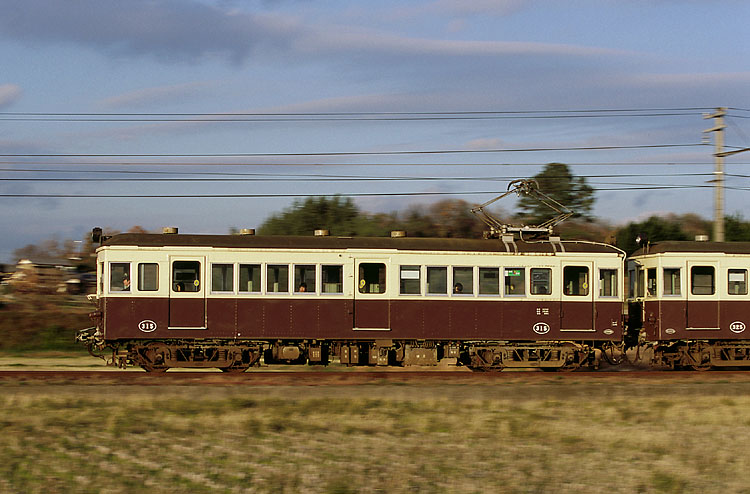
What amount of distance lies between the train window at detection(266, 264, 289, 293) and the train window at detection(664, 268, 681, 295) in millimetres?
10881

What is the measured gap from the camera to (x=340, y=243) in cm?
2194

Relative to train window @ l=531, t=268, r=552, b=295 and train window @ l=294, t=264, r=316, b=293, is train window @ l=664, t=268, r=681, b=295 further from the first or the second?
train window @ l=294, t=264, r=316, b=293

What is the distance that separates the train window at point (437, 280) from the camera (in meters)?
22.1

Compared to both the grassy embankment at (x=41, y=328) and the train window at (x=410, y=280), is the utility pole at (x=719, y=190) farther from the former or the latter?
the grassy embankment at (x=41, y=328)

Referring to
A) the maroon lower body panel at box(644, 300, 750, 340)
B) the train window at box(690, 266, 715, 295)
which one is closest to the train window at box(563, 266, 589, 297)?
the maroon lower body panel at box(644, 300, 750, 340)

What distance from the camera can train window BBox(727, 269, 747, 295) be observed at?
23.2m

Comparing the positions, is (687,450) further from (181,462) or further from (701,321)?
(701,321)

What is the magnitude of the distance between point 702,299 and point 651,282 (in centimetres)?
149

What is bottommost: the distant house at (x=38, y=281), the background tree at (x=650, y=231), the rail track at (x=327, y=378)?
the rail track at (x=327, y=378)

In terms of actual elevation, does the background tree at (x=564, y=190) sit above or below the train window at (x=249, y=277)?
above

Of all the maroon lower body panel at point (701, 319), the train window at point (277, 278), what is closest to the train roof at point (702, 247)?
the maroon lower body panel at point (701, 319)

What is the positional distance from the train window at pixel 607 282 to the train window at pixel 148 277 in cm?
1224

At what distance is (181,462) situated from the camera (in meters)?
12.8

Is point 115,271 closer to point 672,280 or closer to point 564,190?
point 672,280
